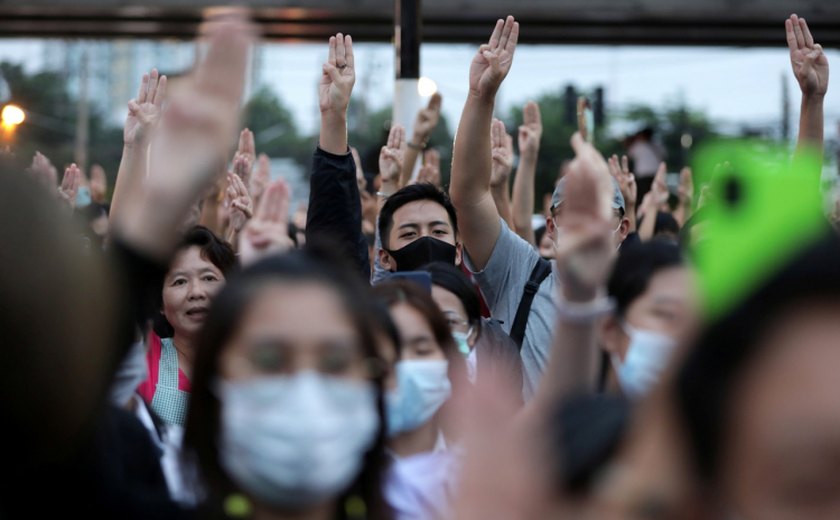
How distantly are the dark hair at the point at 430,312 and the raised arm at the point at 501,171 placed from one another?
9.83ft

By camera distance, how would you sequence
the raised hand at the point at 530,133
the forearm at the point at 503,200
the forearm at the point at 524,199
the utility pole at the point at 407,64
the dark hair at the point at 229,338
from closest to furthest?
1. the dark hair at the point at 229,338
2. the forearm at the point at 503,200
3. the forearm at the point at 524,199
4. the raised hand at the point at 530,133
5. the utility pole at the point at 407,64

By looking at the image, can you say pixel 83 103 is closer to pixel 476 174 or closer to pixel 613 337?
pixel 476 174

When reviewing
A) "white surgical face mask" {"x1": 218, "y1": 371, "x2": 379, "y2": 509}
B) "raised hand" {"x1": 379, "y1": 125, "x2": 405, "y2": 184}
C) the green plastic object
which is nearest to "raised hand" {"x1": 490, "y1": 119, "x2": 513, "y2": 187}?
"raised hand" {"x1": 379, "y1": 125, "x2": 405, "y2": 184}

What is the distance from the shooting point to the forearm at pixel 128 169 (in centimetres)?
411

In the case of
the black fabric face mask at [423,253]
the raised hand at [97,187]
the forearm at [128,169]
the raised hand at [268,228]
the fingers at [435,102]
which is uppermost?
the raised hand at [268,228]

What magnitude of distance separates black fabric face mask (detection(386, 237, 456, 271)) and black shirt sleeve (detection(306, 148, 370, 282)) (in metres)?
0.62

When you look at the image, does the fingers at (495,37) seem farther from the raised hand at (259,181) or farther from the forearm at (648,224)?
the forearm at (648,224)

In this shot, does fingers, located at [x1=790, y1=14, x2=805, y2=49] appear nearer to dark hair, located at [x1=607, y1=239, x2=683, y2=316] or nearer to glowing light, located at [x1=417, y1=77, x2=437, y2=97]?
dark hair, located at [x1=607, y1=239, x2=683, y2=316]

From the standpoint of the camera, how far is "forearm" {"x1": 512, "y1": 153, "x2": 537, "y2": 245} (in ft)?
22.3

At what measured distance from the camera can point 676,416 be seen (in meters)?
1.30

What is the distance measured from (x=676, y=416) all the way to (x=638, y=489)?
0.42 feet

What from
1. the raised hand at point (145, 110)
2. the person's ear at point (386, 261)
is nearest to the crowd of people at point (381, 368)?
the raised hand at point (145, 110)

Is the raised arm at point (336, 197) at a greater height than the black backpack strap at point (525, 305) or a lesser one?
greater

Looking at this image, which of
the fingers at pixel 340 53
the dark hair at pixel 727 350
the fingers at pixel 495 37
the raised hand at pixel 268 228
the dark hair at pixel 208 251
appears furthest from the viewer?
the fingers at pixel 495 37
